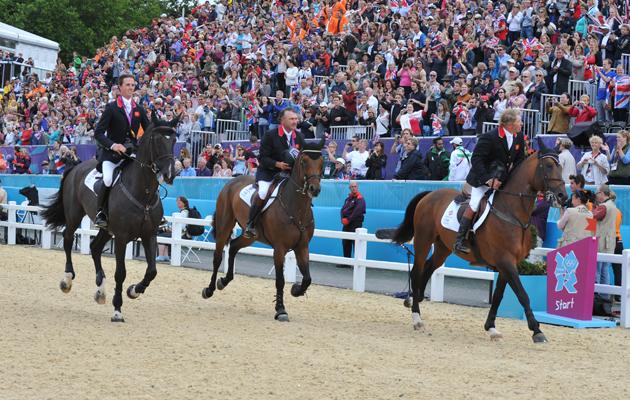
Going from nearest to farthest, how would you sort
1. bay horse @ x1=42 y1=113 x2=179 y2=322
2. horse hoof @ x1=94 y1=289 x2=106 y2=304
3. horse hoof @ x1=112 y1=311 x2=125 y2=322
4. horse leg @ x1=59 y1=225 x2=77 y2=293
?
horse hoof @ x1=112 y1=311 x2=125 y2=322 → bay horse @ x1=42 y1=113 x2=179 y2=322 → horse hoof @ x1=94 y1=289 x2=106 y2=304 → horse leg @ x1=59 y1=225 x2=77 y2=293

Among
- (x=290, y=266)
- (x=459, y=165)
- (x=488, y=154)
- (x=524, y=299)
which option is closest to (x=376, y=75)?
(x=459, y=165)

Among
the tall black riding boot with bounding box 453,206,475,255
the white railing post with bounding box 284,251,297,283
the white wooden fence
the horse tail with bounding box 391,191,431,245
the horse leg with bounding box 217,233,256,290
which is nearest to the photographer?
the tall black riding boot with bounding box 453,206,475,255

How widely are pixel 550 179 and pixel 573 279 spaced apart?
6.75 feet

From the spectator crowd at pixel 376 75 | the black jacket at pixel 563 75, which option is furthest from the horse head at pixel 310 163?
the black jacket at pixel 563 75

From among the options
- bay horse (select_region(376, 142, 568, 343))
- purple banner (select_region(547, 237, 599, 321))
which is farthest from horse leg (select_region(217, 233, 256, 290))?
purple banner (select_region(547, 237, 599, 321))

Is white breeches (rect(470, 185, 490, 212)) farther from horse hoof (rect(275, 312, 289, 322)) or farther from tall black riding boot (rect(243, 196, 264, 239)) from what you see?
tall black riding boot (rect(243, 196, 264, 239))

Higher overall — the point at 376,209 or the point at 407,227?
the point at 407,227

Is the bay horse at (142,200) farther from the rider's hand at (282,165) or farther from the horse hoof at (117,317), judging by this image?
the rider's hand at (282,165)

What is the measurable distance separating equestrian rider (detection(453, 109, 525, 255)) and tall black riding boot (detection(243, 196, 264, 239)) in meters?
2.91

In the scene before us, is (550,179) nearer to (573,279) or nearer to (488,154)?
(488,154)

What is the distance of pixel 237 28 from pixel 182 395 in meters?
26.3

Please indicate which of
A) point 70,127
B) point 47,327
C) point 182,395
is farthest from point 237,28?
point 182,395

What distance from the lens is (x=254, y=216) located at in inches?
407

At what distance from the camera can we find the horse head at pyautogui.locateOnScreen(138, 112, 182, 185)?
29.9 ft
